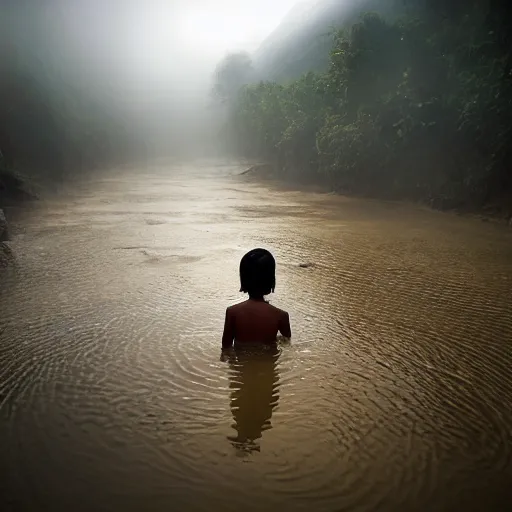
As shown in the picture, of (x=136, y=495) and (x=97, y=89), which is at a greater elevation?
(x=97, y=89)

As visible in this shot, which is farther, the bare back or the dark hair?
the bare back

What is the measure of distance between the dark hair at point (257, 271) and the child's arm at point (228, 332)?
26 centimetres

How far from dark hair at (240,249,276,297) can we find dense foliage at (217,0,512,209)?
11300mm

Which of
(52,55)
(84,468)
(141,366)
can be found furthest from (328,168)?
(52,55)

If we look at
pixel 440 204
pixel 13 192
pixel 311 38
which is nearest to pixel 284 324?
pixel 440 204

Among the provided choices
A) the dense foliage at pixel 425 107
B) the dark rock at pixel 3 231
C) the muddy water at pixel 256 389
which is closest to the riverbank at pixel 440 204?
the dense foliage at pixel 425 107

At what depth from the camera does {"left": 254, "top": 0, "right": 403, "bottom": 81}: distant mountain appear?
185 ft

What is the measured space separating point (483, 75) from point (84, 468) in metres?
14.7

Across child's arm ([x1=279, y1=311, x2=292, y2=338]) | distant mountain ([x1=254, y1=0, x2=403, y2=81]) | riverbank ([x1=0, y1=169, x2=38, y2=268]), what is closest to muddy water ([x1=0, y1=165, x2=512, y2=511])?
child's arm ([x1=279, y1=311, x2=292, y2=338])

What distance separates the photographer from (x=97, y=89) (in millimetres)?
61750

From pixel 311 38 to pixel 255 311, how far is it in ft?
260

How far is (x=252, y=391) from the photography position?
144 inches

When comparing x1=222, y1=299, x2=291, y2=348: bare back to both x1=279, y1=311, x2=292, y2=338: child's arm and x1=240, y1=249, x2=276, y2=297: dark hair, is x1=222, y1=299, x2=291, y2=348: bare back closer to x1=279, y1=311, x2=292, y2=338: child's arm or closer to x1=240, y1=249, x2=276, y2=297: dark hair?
x1=279, y1=311, x2=292, y2=338: child's arm

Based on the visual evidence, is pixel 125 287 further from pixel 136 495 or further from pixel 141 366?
pixel 136 495
